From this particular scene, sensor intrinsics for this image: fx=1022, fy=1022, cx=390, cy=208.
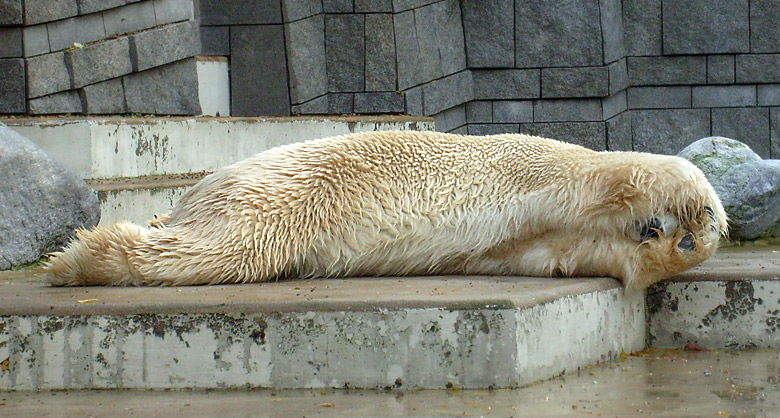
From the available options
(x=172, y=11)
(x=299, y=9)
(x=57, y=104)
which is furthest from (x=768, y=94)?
(x=57, y=104)

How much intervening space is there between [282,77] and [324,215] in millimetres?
4207

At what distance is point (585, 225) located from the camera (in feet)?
11.2

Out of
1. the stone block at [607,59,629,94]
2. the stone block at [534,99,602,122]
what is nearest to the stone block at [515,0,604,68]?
the stone block at [607,59,629,94]

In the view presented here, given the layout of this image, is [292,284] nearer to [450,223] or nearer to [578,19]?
[450,223]

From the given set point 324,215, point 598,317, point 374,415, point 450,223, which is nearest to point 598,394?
point 598,317

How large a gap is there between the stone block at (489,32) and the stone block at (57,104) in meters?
3.93

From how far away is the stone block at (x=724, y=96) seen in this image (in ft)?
30.8

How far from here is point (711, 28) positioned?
9.30 m

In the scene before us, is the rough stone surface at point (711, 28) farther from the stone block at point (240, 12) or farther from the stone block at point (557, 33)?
the stone block at point (240, 12)

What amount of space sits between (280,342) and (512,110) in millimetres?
6410

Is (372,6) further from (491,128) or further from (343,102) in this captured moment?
(491,128)

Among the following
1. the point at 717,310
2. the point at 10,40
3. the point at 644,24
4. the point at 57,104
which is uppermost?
the point at 644,24

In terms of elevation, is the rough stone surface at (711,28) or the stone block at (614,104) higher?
the rough stone surface at (711,28)

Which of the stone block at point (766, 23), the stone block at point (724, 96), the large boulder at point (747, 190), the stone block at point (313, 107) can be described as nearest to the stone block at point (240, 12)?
the stone block at point (313, 107)
